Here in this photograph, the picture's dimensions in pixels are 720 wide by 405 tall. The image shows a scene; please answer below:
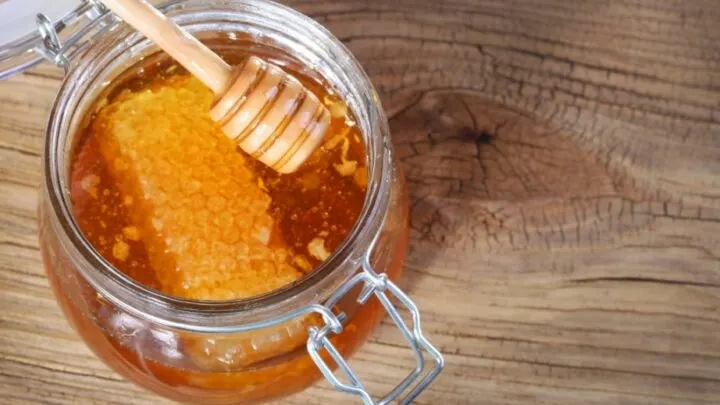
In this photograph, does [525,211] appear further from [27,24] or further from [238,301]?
[27,24]

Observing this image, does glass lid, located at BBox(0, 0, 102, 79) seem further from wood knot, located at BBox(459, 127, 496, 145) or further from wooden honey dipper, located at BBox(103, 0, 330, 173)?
wood knot, located at BBox(459, 127, 496, 145)

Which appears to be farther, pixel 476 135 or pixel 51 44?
pixel 476 135

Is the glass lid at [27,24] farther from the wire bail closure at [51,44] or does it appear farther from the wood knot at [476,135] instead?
the wood knot at [476,135]

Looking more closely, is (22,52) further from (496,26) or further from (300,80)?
(496,26)

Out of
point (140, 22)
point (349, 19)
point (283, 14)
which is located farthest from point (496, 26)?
point (140, 22)

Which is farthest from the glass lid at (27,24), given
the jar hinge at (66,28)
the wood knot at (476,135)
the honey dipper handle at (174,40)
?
the wood knot at (476,135)

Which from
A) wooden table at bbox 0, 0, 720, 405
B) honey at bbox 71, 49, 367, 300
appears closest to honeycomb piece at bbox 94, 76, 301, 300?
honey at bbox 71, 49, 367, 300

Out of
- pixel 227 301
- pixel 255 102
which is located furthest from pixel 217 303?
pixel 255 102
